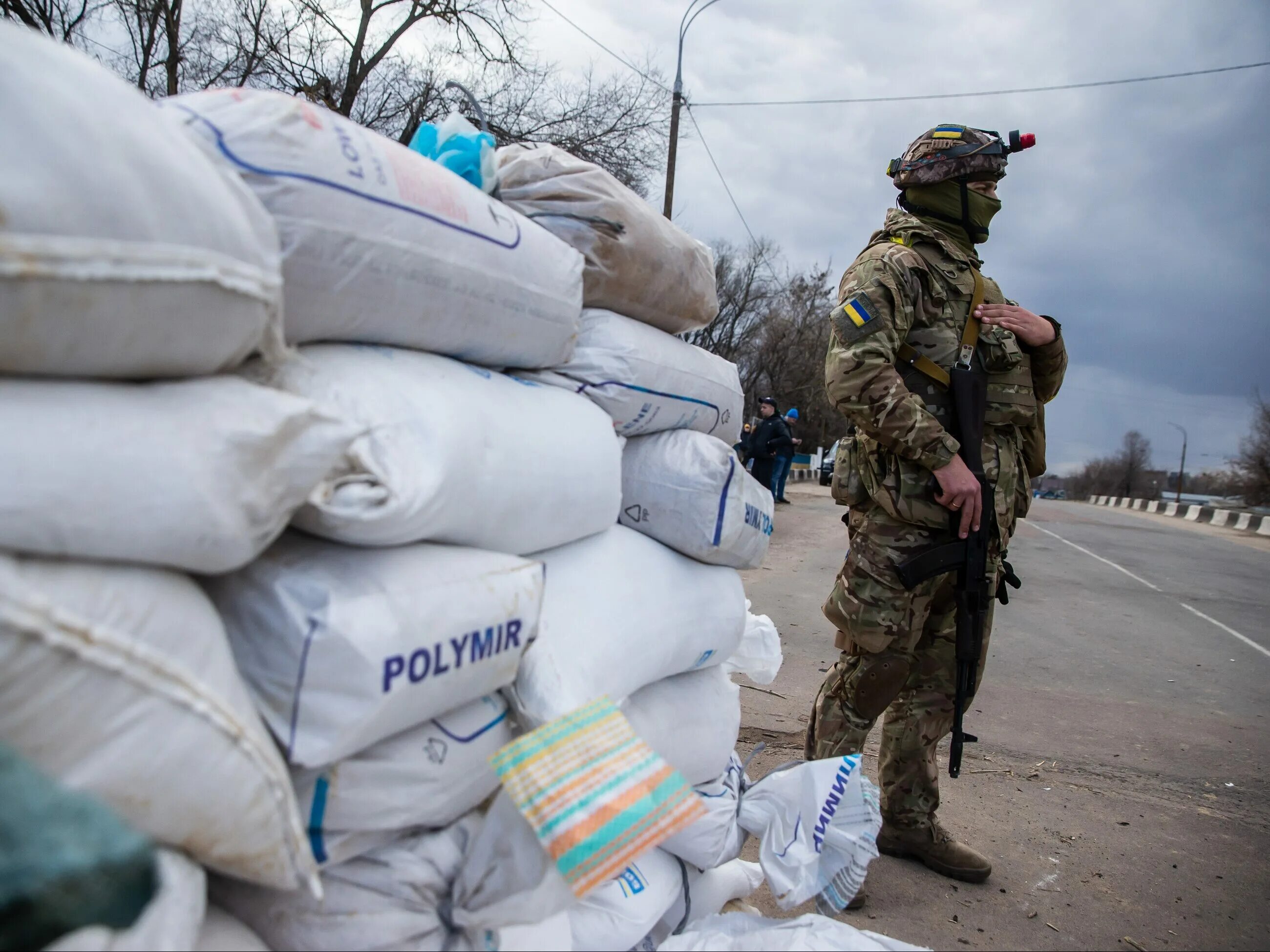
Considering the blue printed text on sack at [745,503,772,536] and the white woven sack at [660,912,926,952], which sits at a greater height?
the blue printed text on sack at [745,503,772,536]

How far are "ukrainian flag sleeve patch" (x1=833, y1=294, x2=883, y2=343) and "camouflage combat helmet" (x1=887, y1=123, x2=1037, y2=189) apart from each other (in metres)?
0.51

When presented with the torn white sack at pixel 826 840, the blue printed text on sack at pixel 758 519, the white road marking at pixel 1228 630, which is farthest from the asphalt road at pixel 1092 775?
the blue printed text on sack at pixel 758 519

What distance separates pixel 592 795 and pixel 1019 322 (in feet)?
6.16

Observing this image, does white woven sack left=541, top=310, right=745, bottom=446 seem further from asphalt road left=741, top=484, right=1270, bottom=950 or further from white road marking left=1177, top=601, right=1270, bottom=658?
white road marking left=1177, top=601, right=1270, bottom=658

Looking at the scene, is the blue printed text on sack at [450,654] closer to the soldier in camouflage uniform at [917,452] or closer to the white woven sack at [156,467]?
the white woven sack at [156,467]

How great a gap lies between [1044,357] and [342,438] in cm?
211

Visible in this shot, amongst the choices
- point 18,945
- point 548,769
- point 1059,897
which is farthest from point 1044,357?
point 18,945

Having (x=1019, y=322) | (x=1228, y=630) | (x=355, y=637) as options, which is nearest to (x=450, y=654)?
(x=355, y=637)

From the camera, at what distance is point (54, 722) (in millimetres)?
711

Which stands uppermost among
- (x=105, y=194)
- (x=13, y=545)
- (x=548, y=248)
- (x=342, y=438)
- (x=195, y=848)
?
(x=548, y=248)

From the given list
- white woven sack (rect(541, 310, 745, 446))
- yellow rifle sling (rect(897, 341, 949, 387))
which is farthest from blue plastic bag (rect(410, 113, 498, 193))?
yellow rifle sling (rect(897, 341, 949, 387))

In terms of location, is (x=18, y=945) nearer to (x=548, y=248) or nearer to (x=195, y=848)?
(x=195, y=848)

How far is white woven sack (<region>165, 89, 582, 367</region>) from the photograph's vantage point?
1038 mm

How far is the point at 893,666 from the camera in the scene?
7.32 ft
